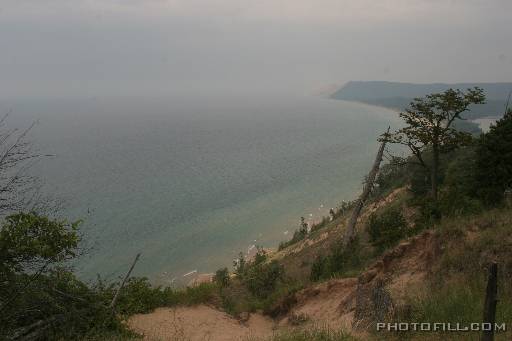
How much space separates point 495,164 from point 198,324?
1371cm

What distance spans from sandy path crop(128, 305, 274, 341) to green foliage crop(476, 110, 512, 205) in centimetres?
1042

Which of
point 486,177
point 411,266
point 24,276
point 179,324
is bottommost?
point 179,324

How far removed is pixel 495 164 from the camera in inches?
647

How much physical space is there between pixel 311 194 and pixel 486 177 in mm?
42732

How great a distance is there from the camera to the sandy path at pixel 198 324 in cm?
1171

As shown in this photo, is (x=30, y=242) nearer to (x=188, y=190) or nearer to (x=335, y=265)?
(x=335, y=265)

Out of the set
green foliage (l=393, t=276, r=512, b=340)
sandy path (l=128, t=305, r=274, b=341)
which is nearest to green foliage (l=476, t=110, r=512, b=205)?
green foliage (l=393, t=276, r=512, b=340)

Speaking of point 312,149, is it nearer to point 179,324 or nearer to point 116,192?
point 116,192

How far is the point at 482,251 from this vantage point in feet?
32.7

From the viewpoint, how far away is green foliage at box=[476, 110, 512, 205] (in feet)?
51.9

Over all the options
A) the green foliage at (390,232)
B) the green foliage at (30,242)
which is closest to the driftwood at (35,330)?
the green foliage at (30,242)

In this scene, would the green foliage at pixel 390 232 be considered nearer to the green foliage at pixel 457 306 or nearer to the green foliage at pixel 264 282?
the green foliage at pixel 264 282

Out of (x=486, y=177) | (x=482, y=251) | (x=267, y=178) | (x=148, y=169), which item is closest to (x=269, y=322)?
(x=482, y=251)

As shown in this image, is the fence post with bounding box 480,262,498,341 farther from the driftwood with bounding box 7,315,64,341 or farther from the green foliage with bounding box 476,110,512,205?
the green foliage with bounding box 476,110,512,205
